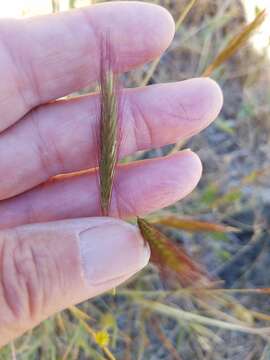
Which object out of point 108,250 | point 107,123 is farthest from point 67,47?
point 108,250

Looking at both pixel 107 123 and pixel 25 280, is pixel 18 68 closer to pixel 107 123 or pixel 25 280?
pixel 107 123

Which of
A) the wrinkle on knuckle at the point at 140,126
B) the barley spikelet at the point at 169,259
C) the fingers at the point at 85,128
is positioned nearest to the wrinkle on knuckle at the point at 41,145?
the fingers at the point at 85,128

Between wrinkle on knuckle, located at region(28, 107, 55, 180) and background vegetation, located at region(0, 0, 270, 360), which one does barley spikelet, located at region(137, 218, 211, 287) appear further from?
wrinkle on knuckle, located at region(28, 107, 55, 180)

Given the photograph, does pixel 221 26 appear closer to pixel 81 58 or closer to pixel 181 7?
pixel 181 7

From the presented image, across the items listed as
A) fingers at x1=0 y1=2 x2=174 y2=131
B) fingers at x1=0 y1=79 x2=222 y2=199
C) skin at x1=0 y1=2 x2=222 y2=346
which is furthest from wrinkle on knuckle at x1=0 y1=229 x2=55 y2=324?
fingers at x1=0 y1=2 x2=174 y2=131

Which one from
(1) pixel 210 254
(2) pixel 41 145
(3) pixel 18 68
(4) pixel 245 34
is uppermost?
(4) pixel 245 34

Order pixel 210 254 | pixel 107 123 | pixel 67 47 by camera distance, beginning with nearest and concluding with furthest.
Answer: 1. pixel 107 123
2. pixel 67 47
3. pixel 210 254

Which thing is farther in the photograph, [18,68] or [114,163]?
[18,68]
